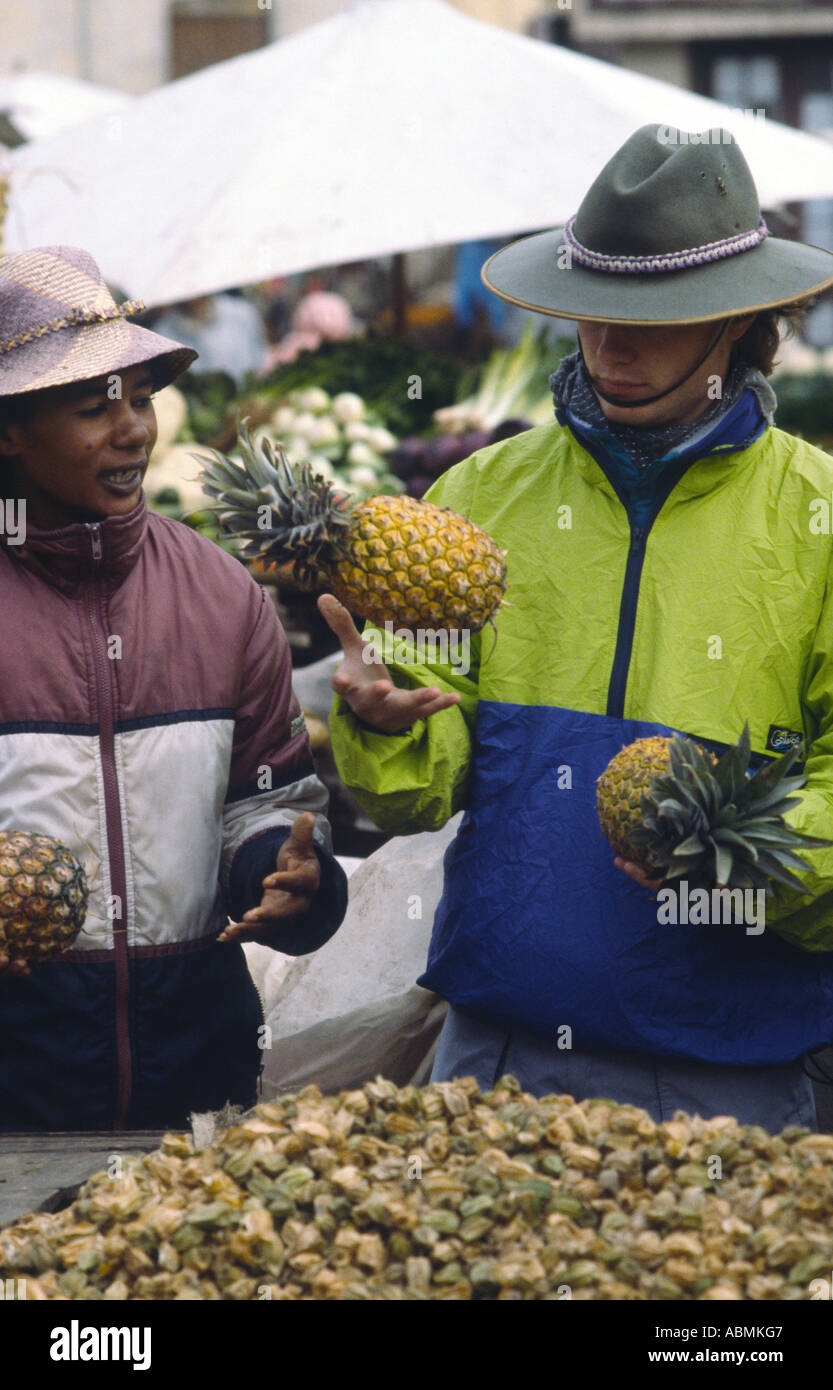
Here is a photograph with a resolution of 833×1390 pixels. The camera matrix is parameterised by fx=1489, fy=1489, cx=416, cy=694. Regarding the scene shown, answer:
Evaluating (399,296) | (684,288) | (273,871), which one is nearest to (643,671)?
(684,288)

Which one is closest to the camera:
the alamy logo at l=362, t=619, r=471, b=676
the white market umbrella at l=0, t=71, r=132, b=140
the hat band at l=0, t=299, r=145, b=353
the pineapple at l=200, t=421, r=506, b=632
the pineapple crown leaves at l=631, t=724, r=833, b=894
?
the pineapple crown leaves at l=631, t=724, r=833, b=894

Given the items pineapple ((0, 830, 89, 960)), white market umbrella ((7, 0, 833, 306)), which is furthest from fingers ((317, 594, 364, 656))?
white market umbrella ((7, 0, 833, 306))

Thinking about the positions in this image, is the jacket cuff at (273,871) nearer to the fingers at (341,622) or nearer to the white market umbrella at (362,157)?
the fingers at (341,622)

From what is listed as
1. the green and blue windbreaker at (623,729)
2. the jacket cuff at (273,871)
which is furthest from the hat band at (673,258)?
the jacket cuff at (273,871)

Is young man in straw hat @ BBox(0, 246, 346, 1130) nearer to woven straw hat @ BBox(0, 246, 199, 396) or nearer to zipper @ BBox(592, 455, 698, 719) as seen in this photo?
woven straw hat @ BBox(0, 246, 199, 396)

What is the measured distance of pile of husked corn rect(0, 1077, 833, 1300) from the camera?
74.3 inches

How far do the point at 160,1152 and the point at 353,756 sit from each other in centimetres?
69

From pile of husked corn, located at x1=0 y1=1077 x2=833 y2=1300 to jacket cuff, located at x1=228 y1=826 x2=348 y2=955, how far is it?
0.51m

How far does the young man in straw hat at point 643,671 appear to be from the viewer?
2479 millimetres

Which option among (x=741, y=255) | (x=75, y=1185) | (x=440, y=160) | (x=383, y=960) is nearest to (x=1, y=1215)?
(x=75, y=1185)

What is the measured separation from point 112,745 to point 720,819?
41.8 inches

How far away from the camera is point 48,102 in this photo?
39.0 feet

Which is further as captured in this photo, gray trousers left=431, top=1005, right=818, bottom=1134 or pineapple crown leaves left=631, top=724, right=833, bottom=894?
gray trousers left=431, top=1005, right=818, bottom=1134
